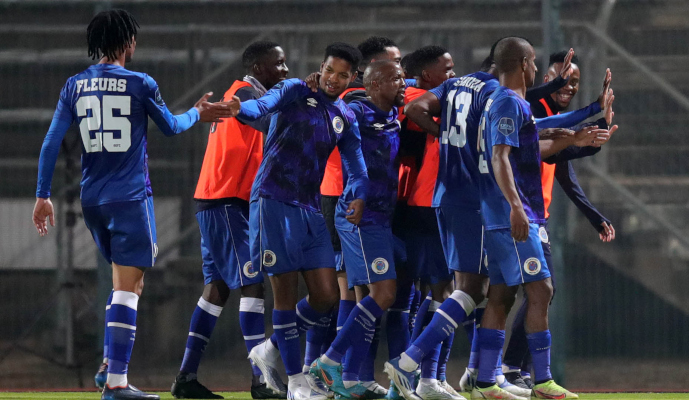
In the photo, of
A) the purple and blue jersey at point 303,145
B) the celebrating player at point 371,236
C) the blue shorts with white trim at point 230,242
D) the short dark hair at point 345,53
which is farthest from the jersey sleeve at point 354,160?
the blue shorts with white trim at point 230,242

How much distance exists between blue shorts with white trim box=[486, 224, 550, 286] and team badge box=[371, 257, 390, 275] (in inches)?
22.2

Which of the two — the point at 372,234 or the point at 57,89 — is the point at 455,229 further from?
the point at 57,89

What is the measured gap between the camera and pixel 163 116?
4.48m

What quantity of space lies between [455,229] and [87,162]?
1.81m

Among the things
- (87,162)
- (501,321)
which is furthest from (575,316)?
(87,162)

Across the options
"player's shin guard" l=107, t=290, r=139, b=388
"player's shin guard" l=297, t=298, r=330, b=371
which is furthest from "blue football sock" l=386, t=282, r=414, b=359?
"player's shin guard" l=107, t=290, r=139, b=388

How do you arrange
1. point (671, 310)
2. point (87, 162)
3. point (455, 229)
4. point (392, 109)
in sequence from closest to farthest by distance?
point (87, 162) < point (455, 229) < point (392, 109) < point (671, 310)

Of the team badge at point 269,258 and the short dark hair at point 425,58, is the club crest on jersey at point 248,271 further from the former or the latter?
the short dark hair at point 425,58

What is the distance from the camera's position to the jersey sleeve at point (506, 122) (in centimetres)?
453

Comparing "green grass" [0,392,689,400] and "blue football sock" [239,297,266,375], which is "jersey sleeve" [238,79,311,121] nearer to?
"blue football sock" [239,297,266,375]

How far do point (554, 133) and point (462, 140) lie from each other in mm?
552

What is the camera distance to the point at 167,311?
23.0 ft

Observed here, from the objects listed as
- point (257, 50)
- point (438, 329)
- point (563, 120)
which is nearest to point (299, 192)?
point (438, 329)

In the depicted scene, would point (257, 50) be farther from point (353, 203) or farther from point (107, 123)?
point (107, 123)
